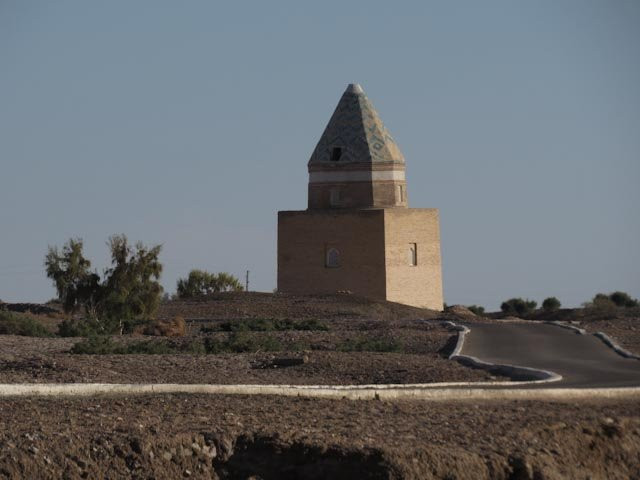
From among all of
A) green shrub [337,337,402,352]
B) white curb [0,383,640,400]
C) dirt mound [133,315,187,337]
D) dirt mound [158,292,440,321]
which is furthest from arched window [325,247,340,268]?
white curb [0,383,640,400]

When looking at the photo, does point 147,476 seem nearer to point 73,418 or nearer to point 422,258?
point 73,418

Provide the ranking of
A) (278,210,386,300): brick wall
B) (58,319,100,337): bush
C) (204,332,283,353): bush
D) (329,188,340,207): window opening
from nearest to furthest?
(204,332,283,353): bush
(58,319,100,337): bush
(278,210,386,300): brick wall
(329,188,340,207): window opening

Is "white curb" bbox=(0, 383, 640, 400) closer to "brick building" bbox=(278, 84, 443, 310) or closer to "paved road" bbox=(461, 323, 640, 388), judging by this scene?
"paved road" bbox=(461, 323, 640, 388)

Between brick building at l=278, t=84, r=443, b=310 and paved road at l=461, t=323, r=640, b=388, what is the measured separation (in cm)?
1354

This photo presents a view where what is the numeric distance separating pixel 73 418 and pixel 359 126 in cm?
3021

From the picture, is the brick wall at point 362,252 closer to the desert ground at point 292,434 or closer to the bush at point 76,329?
the bush at point 76,329

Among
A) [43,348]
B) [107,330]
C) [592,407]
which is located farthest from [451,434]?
[107,330]

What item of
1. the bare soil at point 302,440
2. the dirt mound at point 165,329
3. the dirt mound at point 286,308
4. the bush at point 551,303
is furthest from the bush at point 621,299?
the bare soil at point 302,440

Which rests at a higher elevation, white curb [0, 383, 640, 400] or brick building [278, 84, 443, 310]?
brick building [278, 84, 443, 310]

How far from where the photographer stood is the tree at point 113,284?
1251 inches

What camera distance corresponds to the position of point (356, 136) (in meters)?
40.6

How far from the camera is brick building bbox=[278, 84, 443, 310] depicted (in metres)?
39.6

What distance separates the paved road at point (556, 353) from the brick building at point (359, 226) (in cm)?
1354

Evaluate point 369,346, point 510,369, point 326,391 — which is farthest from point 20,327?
point 326,391
